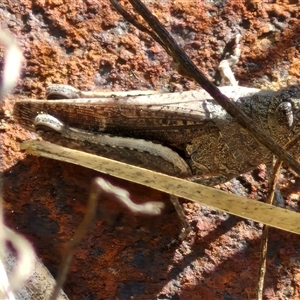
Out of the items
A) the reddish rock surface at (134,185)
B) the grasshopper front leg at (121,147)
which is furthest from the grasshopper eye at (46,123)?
the reddish rock surface at (134,185)

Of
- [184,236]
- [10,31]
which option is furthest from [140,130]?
[10,31]

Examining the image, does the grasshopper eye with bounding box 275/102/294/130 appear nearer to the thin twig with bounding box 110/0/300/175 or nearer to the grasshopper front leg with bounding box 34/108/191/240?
the grasshopper front leg with bounding box 34/108/191/240

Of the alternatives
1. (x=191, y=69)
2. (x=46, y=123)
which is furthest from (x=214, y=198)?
(x=46, y=123)

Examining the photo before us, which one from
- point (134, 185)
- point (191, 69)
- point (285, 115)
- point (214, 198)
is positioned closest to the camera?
point (191, 69)

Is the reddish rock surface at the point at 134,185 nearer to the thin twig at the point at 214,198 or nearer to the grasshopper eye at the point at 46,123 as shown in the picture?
the grasshopper eye at the point at 46,123

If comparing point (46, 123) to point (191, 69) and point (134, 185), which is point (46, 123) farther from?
point (191, 69)

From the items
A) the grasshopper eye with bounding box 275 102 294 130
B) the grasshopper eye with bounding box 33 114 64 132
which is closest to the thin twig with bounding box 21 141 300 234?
the grasshopper eye with bounding box 33 114 64 132
